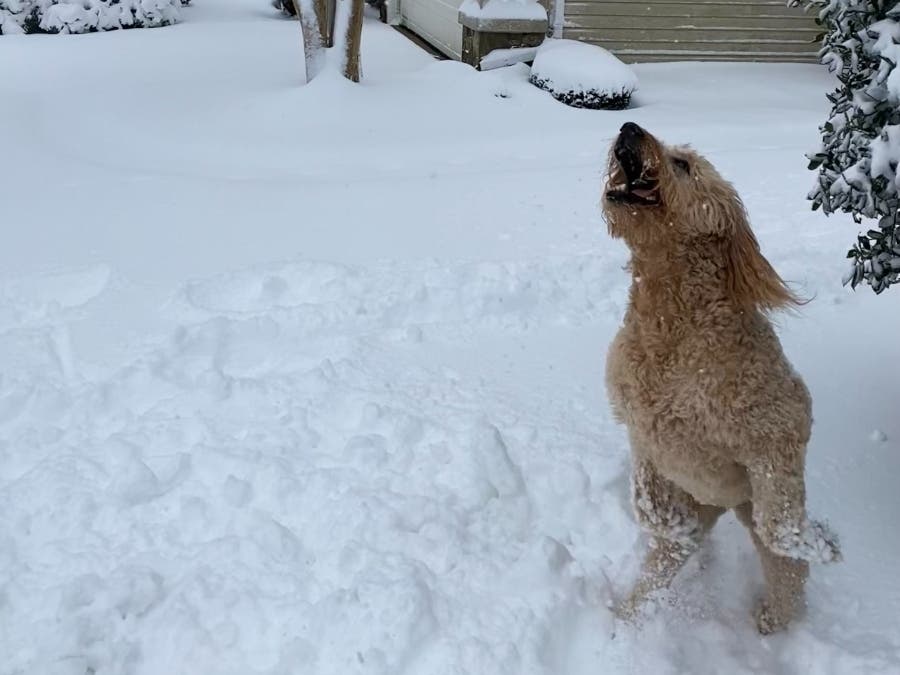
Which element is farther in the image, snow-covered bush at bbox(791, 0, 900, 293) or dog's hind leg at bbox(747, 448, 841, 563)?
snow-covered bush at bbox(791, 0, 900, 293)

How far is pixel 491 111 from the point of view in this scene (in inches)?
342

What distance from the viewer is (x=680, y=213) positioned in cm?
236

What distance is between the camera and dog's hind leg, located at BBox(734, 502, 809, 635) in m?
2.79

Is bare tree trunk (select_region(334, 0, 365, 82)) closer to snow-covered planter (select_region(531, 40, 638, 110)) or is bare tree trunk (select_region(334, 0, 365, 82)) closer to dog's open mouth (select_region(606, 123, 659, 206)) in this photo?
snow-covered planter (select_region(531, 40, 638, 110))

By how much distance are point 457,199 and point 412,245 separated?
0.98 meters

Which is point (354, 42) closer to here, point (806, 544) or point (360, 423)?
point (360, 423)

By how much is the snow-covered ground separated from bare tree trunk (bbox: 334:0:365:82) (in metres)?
2.15

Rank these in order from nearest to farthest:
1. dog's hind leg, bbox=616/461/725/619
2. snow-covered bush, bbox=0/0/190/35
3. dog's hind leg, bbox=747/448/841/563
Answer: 1. dog's hind leg, bbox=747/448/841/563
2. dog's hind leg, bbox=616/461/725/619
3. snow-covered bush, bbox=0/0/190/35

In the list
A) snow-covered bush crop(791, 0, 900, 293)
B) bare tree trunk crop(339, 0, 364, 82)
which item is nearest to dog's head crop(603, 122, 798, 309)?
snow-covered bush crop(791, 0, 900, 293)

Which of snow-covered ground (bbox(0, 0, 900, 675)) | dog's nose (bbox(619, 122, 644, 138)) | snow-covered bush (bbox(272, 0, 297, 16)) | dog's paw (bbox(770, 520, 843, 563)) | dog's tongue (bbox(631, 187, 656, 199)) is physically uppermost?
dog's nose (bbox(619, 122, 644, 138))

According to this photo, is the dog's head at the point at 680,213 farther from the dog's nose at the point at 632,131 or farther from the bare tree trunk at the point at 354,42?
the bare tree trunk at the point at 354,42

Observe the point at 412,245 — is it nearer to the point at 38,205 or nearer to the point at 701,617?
the point at 38,205

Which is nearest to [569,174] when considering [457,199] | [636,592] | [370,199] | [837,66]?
[457,199]

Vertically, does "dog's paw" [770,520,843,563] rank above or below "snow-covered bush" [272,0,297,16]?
below
